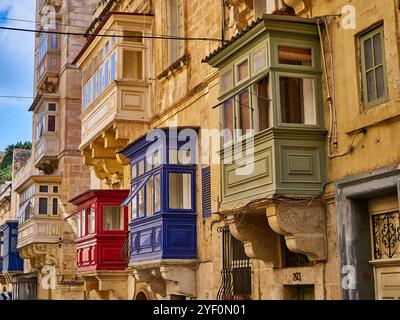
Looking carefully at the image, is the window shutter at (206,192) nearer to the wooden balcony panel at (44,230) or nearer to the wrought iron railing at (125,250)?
the wrought iron railing at (125,250)

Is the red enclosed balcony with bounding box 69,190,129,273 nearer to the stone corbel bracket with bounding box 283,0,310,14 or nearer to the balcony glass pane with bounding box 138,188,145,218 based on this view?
the balcony glass pane with bounding box 138,188,145,218

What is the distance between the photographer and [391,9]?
930 centimetres

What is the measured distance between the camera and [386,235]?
9.68m

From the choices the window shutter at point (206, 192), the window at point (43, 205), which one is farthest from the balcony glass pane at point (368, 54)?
the window at point (43, 205)

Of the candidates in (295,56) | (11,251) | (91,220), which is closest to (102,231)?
(91,220)

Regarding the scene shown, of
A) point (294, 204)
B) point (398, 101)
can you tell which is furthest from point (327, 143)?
point (398, 101)

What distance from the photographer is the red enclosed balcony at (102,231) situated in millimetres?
19625

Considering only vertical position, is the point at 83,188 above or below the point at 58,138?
below

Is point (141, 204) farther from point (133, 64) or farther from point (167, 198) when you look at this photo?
point (133, 64)

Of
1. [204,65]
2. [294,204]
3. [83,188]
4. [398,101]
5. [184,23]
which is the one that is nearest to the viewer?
[398,101]

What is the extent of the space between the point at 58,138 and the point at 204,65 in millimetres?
14257

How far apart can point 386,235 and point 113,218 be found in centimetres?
1195

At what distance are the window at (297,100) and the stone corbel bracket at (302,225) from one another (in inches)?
50.8
